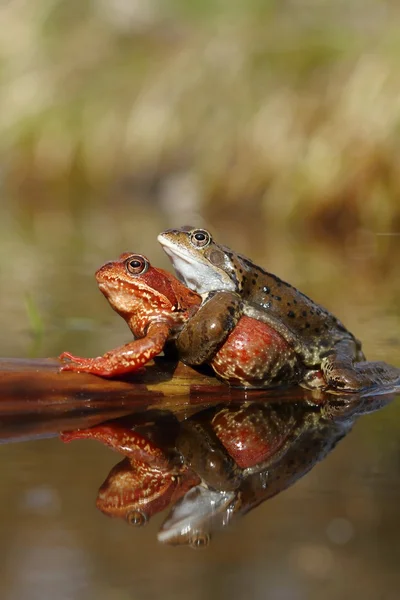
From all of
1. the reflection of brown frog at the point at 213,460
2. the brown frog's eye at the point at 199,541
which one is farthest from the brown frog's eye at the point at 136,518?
the brown frog's eye at the point at 199,541

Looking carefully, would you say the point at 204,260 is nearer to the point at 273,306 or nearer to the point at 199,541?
the point at 273,306

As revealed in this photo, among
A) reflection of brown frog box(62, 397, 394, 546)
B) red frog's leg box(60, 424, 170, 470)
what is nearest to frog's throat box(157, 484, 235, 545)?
reflection of brown frog box(62, 397, 394, 546)

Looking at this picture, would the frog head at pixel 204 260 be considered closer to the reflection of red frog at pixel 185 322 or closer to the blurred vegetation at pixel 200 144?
the reflection of red frog at pixel 185 322

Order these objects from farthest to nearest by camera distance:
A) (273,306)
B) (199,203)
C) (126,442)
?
(199,203), (273,306), (126,442)

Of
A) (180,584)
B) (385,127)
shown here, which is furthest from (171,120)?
(180,584)

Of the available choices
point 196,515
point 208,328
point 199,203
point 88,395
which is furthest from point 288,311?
point 199,203

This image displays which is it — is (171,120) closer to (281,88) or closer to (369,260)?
(281,88)

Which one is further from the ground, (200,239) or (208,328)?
(200,239)
